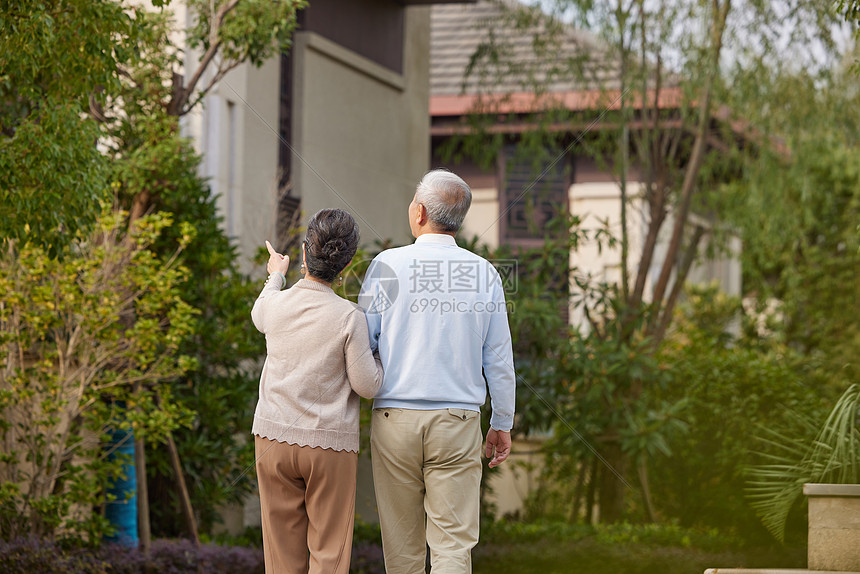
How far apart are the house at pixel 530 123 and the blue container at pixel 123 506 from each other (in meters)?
3.09

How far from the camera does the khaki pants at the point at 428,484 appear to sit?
3668 millimetres

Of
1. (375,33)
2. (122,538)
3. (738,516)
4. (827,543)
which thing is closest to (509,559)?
(738,516)

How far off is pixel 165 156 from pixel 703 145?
498 centimetres

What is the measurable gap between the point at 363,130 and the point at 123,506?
5.34 meters

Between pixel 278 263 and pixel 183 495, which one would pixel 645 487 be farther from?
pixel 278 263

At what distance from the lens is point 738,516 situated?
9188 millimetres

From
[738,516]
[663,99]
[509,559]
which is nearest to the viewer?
[509,559]

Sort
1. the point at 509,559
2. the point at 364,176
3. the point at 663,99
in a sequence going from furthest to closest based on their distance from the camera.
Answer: the point at 364,176 → the point at 663,99 → the point at 509,559

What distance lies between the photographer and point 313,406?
3598 mm

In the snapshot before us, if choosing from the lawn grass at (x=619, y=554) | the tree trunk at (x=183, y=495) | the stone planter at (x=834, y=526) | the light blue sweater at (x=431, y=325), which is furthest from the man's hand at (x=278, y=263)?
the lawn grass at (x=619, y=554)

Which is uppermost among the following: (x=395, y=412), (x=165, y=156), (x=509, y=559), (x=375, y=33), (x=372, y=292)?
(x=375, y=33)

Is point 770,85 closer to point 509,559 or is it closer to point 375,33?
point 375,33

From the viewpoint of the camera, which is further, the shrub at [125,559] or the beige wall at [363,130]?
the beige wall at [363,130]

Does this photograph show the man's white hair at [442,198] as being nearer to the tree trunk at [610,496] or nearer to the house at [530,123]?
the house at [530,123]
